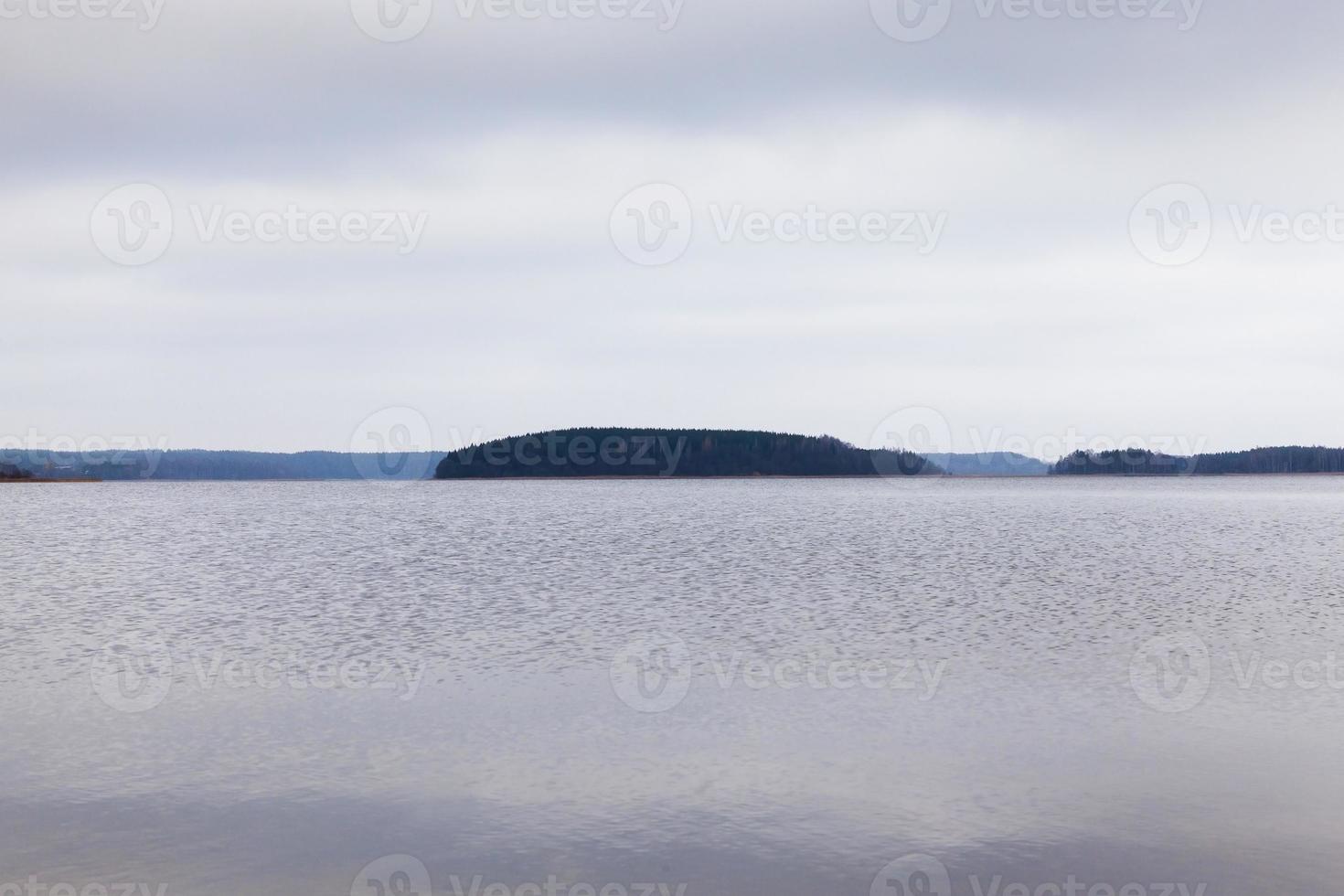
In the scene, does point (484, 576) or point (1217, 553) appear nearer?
point (484, 576)

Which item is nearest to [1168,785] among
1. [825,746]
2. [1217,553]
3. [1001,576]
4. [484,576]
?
[825,746]

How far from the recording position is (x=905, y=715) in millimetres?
18312

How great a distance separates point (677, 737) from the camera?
55.6 ft

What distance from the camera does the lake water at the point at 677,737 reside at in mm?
11484

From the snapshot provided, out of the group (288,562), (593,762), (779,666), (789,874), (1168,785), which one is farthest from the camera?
(288,562)

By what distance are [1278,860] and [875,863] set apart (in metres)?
4.26

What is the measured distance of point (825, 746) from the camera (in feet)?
53.4

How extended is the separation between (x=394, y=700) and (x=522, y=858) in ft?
29.3

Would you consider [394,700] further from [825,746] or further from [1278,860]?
[1278,860]

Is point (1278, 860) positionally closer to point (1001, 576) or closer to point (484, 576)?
point (1001, 576)

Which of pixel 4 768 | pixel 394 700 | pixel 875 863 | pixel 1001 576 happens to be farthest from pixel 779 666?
pixel 1001 576

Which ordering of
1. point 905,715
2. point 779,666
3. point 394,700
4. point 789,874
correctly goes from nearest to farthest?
point 789,874 → point 905,715 → point 394,700 → point 779,666

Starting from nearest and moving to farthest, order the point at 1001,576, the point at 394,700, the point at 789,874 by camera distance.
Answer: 1. the point at 789,874
2. the point at 394,700
3. the point at 1001,576

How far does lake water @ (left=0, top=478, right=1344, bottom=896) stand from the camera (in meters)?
11.5
